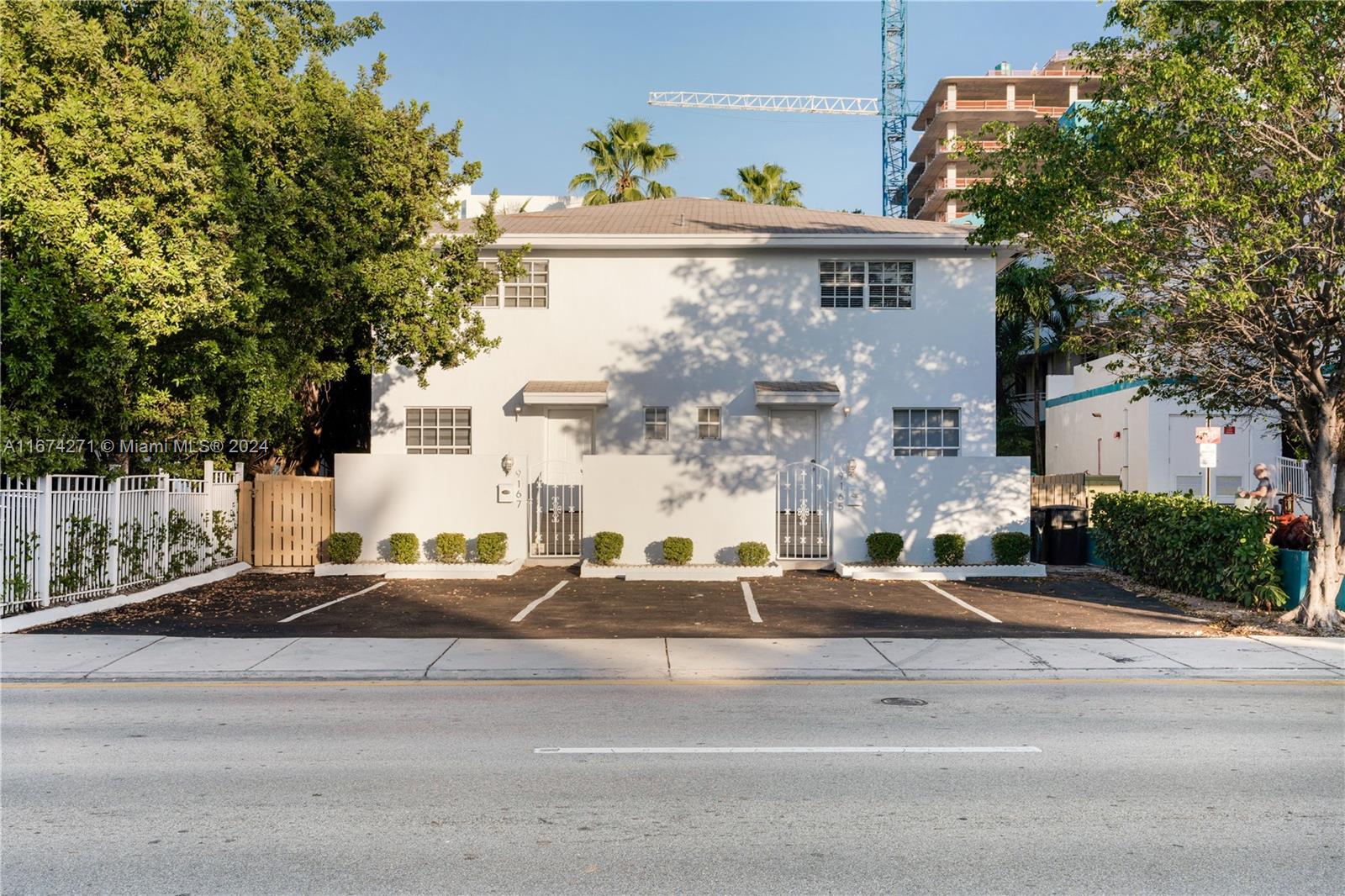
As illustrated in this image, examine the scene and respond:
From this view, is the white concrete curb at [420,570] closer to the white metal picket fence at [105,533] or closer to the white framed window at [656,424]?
the white metal picket fence at [105,533]

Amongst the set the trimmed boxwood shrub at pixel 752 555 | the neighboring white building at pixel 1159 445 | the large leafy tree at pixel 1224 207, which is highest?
the large leafy tree at pixel 1224 207

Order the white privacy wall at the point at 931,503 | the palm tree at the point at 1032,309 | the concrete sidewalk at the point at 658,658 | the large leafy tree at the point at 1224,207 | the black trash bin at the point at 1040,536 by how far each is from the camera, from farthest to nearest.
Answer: the palm tree at the point at 1032,309 < the black trash bin at the point at 1040,536 < the white privacy wall at the point at 931,503 < the large leafy tree at the point at 1224,207 < the concrete sidewalk at the point at 658,658

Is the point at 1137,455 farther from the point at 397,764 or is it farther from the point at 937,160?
the point at 937,160

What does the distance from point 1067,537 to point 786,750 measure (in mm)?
15443

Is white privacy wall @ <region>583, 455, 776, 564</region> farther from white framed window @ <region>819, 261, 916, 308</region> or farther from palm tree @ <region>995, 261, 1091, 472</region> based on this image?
palm tree @ <region>995, 261, 1091, 472</region>

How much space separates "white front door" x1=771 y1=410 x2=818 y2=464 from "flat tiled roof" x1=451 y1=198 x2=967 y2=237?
12.9 feet

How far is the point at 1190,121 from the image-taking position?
1220 cm

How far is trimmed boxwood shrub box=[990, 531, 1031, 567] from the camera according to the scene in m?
19.4

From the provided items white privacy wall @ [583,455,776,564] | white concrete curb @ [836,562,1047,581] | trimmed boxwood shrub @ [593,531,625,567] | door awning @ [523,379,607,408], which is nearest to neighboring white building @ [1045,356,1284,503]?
white concrete curb @ [836,562,1047,581]

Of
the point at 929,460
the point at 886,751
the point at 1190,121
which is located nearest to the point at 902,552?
the point at 929,460

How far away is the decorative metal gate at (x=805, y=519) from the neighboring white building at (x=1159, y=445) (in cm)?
905

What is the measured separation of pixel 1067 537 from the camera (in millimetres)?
20812

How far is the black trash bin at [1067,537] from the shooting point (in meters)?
20.8

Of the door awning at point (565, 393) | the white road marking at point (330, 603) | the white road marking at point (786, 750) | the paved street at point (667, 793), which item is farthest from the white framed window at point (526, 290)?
the white road marking at point (786, 750)
